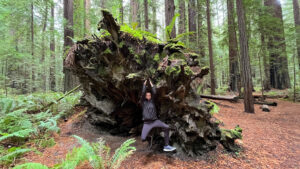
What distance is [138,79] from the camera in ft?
11.9

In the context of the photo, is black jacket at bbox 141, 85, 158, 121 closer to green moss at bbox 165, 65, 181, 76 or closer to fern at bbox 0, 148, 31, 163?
green moss at bbox 165, 65, 181, 76

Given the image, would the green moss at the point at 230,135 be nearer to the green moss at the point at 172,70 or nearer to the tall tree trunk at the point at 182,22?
the green moss at the point at 172,70

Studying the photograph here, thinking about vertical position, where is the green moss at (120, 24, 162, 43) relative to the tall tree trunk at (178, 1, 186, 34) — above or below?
below

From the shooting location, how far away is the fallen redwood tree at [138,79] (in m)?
3.37

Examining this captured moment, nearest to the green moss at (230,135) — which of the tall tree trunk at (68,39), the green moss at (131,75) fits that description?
the green moss at (131,75)

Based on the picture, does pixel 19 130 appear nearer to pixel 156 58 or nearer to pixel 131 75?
pixel 131 75

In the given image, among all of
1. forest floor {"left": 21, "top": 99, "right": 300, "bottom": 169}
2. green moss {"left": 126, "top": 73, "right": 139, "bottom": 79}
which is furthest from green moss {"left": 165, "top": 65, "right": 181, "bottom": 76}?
forest floor {"left": 21, "top": 99, "right": 300, "bottom": 169}

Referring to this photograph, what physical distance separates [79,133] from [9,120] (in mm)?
1998

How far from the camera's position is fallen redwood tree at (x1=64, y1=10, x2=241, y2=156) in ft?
11.1

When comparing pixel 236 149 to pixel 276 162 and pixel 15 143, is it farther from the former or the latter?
pixel 15 143

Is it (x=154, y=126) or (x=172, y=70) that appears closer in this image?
(x=172, y=70)

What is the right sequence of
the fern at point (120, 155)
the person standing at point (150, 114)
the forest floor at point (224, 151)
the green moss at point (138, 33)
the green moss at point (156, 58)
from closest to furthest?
the fern at point (120, 155), the forest floor at point (224, 151), the person standing at point (150, 114), the green moss at point (138, 33), the green moss at point (156, 58)

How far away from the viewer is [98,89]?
15.4 ft

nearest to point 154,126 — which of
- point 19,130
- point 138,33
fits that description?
point 138,33
